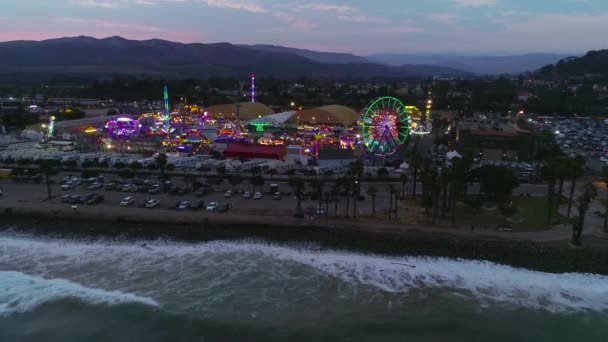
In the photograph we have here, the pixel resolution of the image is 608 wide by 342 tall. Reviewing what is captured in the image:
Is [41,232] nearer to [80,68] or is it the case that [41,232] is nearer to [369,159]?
[369,159]

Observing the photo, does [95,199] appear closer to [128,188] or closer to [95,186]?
[128,188]

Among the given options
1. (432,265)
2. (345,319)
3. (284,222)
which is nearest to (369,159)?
(284,222)

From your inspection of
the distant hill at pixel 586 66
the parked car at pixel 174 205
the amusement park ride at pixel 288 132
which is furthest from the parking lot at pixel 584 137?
the distant hill at pixel 586 66

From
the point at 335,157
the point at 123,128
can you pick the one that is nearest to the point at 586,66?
the point at 335,157

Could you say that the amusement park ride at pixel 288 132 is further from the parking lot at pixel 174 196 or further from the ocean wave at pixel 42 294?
the ocean wave at pixel 42 294

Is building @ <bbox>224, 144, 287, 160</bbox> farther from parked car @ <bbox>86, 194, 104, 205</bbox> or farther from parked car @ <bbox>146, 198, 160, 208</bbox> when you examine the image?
parked car @ <bbox>86, 194, 104, 205</bbox>

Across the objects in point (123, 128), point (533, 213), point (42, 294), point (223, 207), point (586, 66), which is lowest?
point (42, 294)
